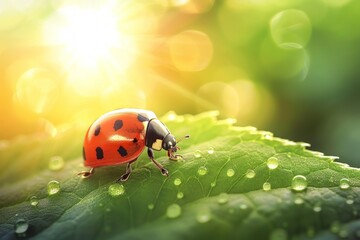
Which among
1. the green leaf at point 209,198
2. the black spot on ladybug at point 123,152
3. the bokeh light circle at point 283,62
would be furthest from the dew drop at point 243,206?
the bokeh light circle at point 283,62

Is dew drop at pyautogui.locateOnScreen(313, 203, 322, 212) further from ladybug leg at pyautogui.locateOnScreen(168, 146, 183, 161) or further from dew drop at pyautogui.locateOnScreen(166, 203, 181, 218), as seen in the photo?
ladybug leg at pyautogui.locateOnScreen(168, 146, 183, 161)

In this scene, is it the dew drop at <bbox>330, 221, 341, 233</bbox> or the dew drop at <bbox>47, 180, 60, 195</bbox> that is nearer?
the dew drop at <bbox>330, 221, 341, 233</bbox>

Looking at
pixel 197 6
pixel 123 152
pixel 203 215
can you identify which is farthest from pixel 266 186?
pixel 197 6

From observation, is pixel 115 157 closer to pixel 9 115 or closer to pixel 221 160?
pixel 221 160

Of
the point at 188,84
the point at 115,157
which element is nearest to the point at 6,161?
the point at 115,157

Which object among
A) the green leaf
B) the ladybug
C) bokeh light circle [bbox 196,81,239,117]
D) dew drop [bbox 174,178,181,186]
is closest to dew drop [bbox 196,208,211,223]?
the green leaf

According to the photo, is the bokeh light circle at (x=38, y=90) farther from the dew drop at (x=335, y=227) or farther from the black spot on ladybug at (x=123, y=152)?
the dew drop at (x=335, y=227)
